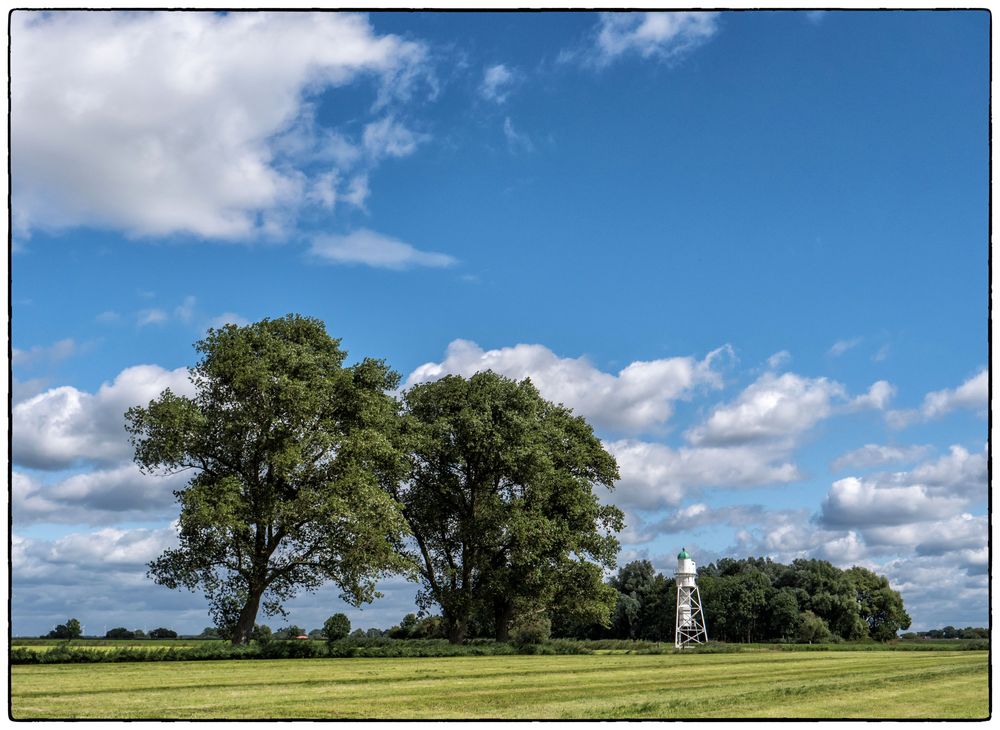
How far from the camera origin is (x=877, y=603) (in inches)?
3349

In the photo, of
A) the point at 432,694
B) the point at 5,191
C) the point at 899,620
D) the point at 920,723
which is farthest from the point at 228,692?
the point at 899,620

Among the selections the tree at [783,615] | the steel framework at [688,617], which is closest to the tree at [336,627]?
the steel framework at [688,617]

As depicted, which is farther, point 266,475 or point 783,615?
point 783,615

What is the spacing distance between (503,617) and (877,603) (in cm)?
5100

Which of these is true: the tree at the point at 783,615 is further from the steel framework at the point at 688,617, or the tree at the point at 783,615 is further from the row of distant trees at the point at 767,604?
the steel framework at the point at 688,617

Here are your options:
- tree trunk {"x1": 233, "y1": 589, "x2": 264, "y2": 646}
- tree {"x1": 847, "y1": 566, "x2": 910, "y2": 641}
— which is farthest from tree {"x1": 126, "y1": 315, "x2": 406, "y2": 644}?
tree {"x1": 847, "y1": 566, "x2": 910, "y2": 641}

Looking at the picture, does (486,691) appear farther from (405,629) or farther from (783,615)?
(783,615)

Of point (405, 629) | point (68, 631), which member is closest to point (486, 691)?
point (68, 631)

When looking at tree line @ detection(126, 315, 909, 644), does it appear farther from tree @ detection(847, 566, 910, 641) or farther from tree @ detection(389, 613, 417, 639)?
tree @ detection(847, 566, 910, 641)

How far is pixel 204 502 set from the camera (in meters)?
35.1

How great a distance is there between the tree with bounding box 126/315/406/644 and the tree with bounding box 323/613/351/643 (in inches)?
108

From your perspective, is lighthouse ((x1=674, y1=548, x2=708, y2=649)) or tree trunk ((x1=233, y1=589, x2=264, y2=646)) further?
lighthouse ((x1=674, y1=548, x2=708, y2=649))

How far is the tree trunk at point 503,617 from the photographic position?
153 feet

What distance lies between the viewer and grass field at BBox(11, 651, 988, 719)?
16.7 meters
